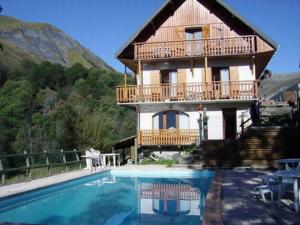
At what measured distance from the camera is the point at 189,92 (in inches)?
876

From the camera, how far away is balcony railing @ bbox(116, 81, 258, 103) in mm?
21522

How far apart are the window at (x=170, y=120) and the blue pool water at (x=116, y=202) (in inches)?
304

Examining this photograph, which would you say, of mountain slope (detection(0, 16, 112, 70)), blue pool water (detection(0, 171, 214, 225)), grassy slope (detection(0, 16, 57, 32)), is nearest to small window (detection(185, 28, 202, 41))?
blue pool water (detection(0, 171, 214, 225))

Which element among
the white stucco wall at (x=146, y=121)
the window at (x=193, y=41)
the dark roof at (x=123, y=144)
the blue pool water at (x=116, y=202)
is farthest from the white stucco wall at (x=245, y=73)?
the blue pool water at (x=116, y=202)

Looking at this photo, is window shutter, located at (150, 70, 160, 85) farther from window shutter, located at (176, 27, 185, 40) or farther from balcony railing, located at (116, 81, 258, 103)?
window shutter, located at (176, 27, 185, 40)

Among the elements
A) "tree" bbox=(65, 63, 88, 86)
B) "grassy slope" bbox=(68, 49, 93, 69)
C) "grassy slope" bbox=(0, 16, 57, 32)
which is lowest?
"tree" bbox=(65, 63, 88, 86)

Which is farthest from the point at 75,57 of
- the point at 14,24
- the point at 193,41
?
the point at 193,41

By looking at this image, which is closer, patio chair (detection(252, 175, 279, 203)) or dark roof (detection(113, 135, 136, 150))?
patio chair (detection(252, 175, 279, 203))

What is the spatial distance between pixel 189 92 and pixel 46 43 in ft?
462

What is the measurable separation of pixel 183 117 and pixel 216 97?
2454 millimetres

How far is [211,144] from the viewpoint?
55.3ft

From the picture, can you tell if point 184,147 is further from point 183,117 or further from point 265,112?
point 265,112

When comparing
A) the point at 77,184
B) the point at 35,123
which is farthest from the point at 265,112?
the point at 35,123

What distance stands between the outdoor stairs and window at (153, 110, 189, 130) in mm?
6396
